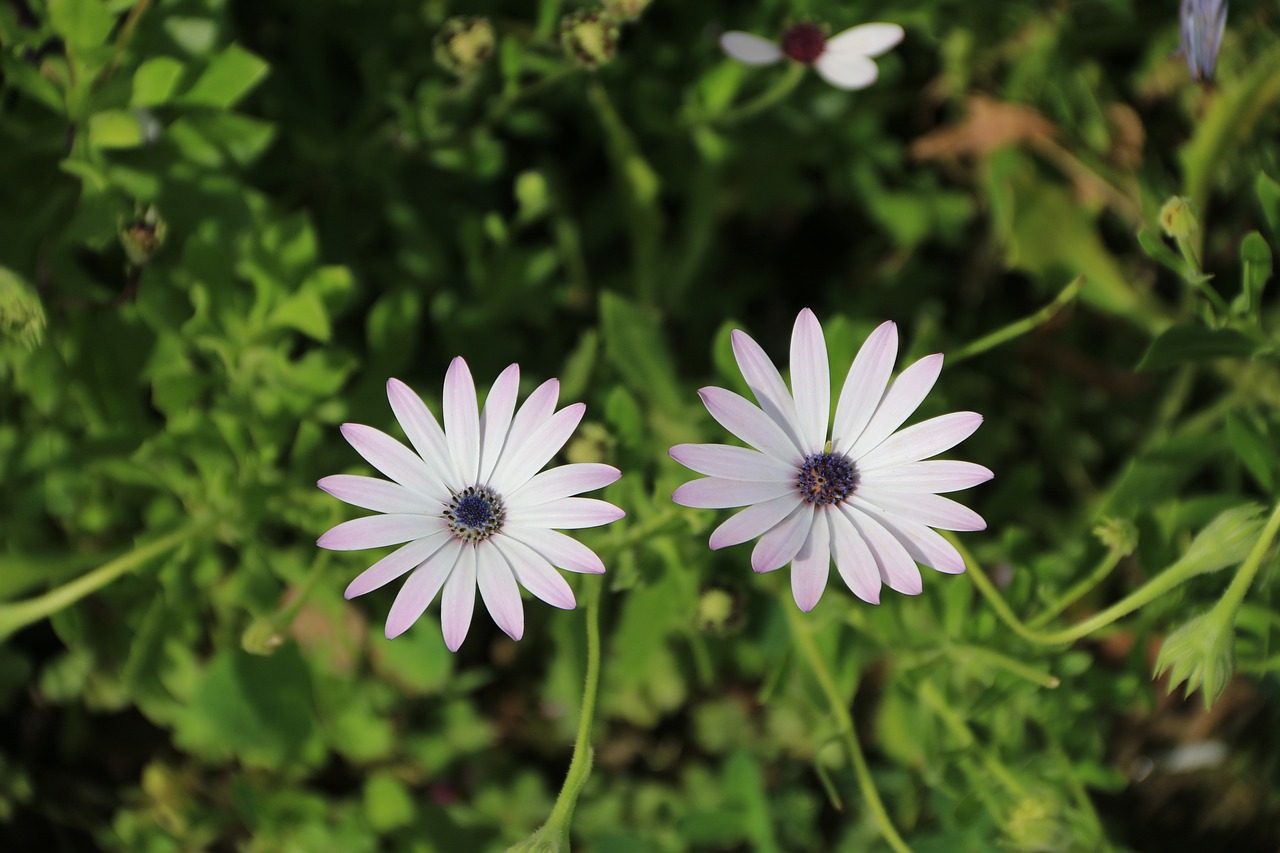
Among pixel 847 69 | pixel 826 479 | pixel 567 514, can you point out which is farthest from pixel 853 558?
pixel 847 69

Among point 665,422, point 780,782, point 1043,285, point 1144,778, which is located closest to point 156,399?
point 665,422

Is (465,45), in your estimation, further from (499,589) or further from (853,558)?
(853,558)

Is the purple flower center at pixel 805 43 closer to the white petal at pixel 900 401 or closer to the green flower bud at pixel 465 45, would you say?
the green flower bud at pixel 465 45

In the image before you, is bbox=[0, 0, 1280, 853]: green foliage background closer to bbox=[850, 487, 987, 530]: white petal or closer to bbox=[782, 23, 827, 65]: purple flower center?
bbox=[782, 23, 827, 65]: purple flower center

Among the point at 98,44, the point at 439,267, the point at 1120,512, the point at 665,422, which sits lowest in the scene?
the point at 1120,512

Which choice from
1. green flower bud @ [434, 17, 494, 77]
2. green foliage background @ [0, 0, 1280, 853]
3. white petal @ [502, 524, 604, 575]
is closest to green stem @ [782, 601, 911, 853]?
green foliage background @ [0, 0, 1280, 853]

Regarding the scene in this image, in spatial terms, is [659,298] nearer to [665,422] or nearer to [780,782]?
[665,422]

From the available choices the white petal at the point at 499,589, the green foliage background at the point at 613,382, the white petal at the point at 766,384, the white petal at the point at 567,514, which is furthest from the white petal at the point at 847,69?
the white petal at the point at 499,589
